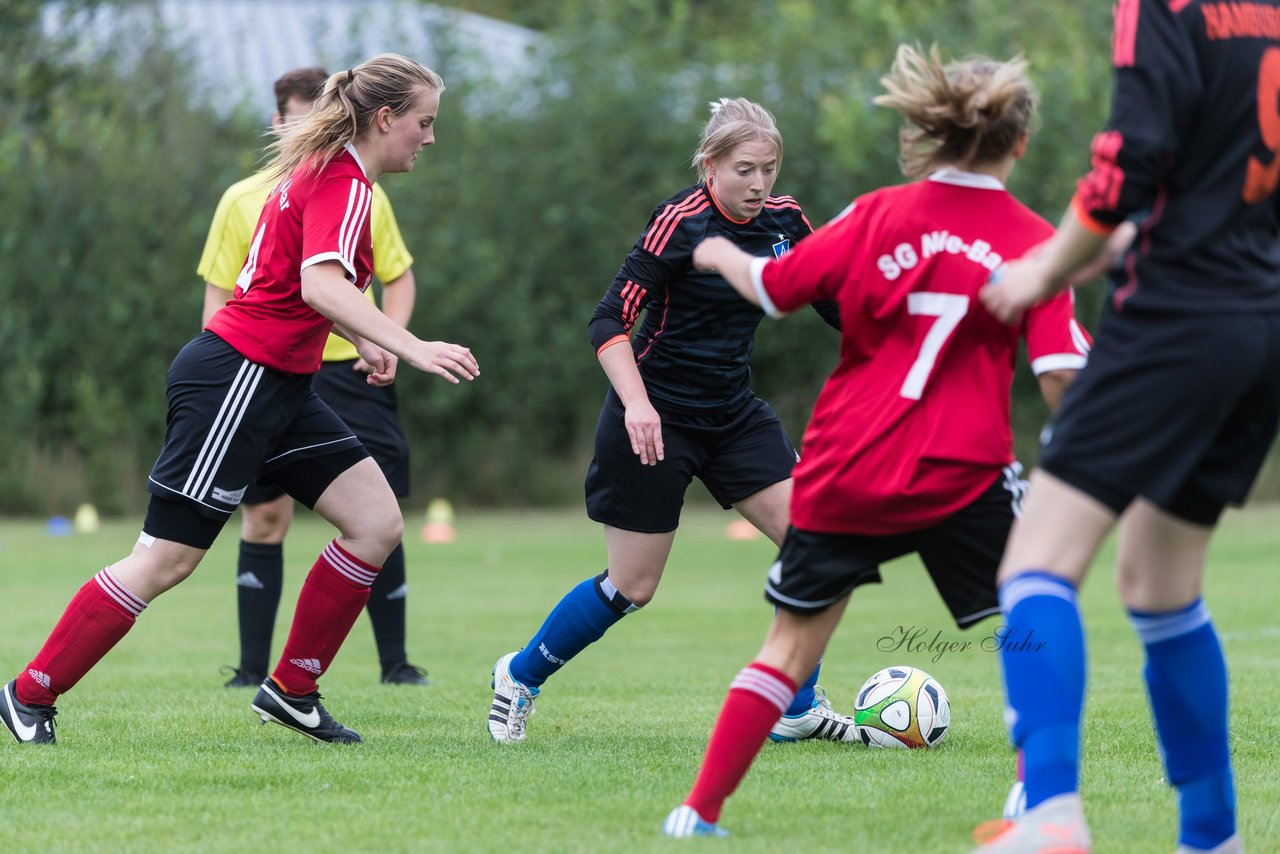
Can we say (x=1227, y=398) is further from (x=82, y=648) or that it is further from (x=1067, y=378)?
(x=82, y=648)

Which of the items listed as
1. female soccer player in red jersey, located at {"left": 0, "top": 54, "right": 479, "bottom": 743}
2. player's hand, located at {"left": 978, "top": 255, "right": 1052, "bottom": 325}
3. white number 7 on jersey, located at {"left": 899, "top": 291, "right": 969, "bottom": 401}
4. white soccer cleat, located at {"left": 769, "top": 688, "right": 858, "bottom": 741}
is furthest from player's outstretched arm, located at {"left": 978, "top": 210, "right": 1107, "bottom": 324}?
white soccer cleat, located at {"left": 769, "top": 688, "right": 858, "bottom": 741}

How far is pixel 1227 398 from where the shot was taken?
3381 mm

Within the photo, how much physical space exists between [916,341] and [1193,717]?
1.03 meters

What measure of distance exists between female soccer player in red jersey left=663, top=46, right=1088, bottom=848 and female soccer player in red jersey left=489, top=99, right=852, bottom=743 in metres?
1.57

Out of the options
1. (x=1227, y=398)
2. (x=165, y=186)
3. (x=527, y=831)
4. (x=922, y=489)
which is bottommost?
(x=165, y=186)

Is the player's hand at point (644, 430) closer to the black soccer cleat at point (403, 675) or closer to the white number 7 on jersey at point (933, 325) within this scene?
the white number 7 on jersey at point (933, 325)

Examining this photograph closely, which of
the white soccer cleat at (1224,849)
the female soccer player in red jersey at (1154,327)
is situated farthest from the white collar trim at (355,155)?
the white soccer cleat at (1224,849)

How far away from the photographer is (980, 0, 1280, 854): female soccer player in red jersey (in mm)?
3357

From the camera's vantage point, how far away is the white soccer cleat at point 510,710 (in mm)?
5652

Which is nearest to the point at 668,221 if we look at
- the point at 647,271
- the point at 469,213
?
the point at 647,271

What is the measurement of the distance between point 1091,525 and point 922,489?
52 cm

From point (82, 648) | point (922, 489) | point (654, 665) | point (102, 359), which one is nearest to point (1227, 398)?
point (922, 489)

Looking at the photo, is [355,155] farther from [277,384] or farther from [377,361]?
[377,361]

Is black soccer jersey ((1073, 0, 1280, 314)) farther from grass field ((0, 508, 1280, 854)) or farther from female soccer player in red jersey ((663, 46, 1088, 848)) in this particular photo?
grass field ((0, 508, 1280, 854))
